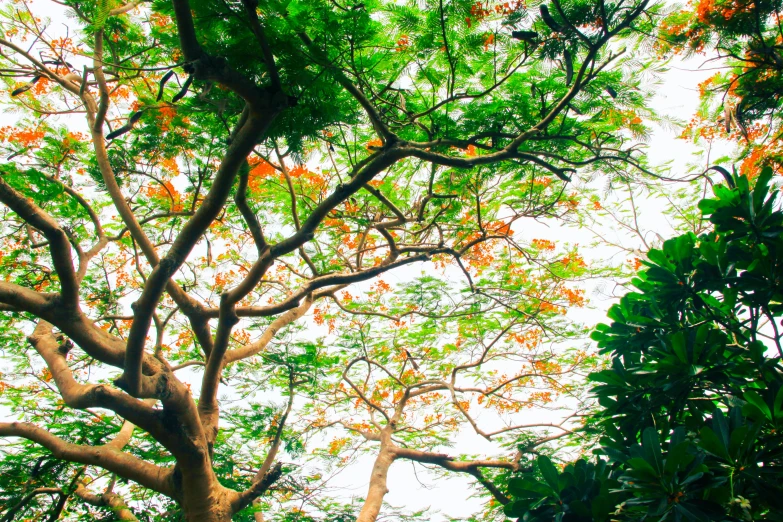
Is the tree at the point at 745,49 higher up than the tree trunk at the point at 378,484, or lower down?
higher up

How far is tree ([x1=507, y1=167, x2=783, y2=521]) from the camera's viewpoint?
5.46 feet

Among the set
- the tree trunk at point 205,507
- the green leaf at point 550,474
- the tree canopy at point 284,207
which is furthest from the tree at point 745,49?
the tree trunk at point 205,507

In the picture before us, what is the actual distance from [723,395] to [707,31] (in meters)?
2.43

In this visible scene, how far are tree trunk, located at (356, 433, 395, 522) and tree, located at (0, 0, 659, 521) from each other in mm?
26

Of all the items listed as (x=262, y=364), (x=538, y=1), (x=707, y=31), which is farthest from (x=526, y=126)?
(x=262, y=364)

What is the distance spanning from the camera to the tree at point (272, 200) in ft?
8.63

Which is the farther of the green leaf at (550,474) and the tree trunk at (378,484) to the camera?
the tree trunk at (378,484)

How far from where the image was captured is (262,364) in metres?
6.02

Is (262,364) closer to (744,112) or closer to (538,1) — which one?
(538,1)

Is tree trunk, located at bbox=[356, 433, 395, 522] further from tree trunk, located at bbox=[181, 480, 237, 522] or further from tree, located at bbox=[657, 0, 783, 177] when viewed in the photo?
tree, located at bbox=[657, 0, 783, 177]

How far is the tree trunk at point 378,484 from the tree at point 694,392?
149 inches

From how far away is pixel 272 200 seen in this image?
5355 mm

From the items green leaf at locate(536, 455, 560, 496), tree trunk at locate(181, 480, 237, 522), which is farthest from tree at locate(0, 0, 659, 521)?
green leaf at locate(536, 455, 560, 496)

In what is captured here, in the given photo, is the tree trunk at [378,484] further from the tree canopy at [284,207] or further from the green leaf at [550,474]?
the green leaf at [550,474]
